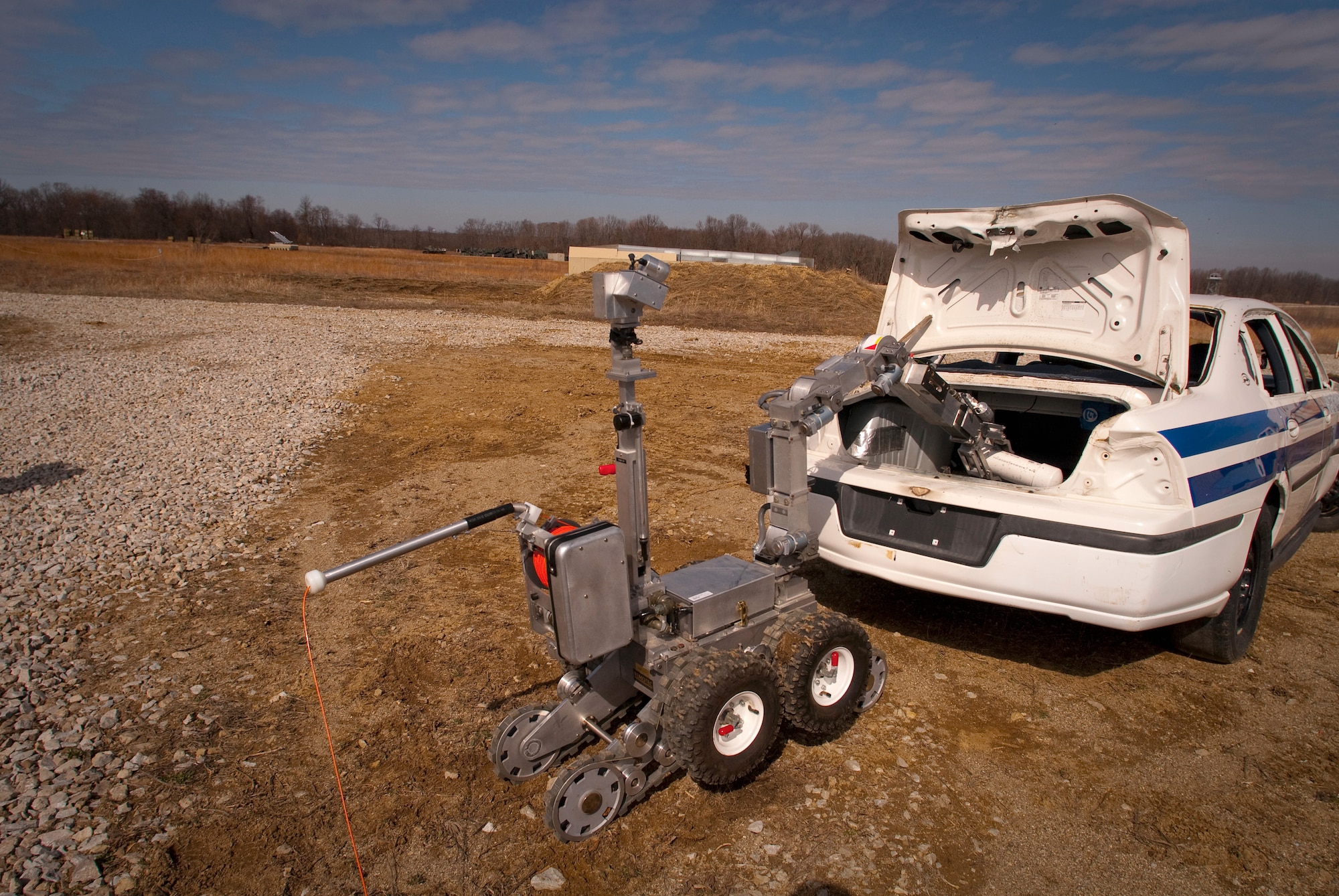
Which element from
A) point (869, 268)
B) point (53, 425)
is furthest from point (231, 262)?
point (869, 268)

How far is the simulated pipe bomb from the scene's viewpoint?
2.82 m

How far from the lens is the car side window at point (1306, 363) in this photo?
5.07m

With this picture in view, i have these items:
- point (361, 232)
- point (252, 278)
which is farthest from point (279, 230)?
point (252, 278)

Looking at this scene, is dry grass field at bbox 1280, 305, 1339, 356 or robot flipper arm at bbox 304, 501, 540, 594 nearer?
robot flipper arm at bbox 304, 501, 540, 594

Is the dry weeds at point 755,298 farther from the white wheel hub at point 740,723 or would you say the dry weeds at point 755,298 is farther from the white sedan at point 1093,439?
the white wheel hub at point 740,723

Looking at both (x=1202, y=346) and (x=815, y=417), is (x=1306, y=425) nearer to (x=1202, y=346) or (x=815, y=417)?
(x=1202, y=346)

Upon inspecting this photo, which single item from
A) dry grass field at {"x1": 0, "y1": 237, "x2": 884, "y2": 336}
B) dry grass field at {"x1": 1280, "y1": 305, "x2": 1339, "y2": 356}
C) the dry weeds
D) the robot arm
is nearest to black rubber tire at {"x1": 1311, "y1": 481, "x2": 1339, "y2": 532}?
the robot arm

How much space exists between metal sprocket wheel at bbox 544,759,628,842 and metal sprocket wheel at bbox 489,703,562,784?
0.88 ft

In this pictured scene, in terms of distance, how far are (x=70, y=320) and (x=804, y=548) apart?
843 inches

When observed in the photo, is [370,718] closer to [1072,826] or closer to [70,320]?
[1072,826]

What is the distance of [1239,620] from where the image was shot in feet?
13.7

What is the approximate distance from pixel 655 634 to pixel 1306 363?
5142 mm

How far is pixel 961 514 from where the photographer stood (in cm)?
377

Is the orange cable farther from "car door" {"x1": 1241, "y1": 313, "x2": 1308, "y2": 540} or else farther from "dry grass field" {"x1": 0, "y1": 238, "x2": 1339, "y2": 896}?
"car door" {"x1": 1241, "y1": 313, "x2": 1308, "y2": 540}
